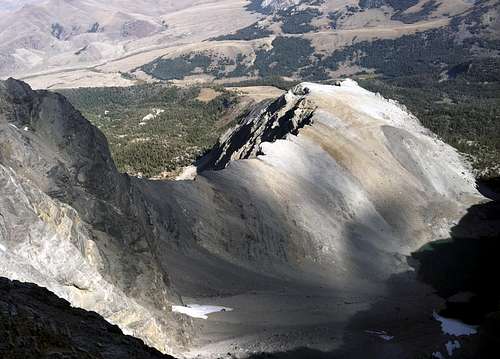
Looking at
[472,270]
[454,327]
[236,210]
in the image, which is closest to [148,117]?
[236,210]

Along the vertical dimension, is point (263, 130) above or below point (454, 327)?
above

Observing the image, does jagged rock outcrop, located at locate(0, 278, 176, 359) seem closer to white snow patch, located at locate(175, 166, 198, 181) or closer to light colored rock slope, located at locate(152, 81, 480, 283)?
light colored rock slope, located at locate(152, 81, 480, 283)

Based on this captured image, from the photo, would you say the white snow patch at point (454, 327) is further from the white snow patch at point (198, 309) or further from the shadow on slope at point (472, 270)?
the white snow patch at point (198, 309)

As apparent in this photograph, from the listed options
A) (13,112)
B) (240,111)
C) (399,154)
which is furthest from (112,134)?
(13,112)

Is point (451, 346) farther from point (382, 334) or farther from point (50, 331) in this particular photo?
point (50, 331)

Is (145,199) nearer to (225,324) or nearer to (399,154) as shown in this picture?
(225,324)
